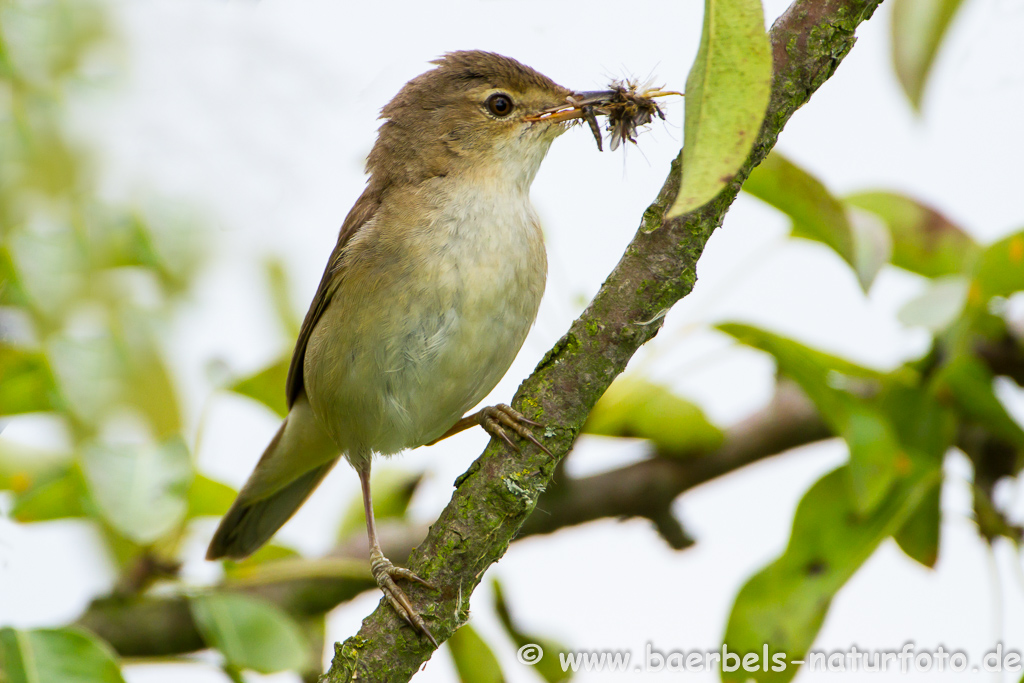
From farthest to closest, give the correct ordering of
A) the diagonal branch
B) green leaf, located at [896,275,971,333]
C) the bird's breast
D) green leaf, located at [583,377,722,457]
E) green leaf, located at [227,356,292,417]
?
green leaf, located at [227,356,292,417]
green leaf, located at [583,377,722,457]
the bird's breast
green leaf, located at [896,275,971,333]
the diagonal branch

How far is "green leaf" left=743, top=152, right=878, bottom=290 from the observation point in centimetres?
288

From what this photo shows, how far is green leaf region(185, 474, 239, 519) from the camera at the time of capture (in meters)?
3.37

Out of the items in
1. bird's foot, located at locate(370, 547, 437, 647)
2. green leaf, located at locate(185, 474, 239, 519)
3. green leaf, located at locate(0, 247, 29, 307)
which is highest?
green leaf, located at locate(0, 247, 29, 307)

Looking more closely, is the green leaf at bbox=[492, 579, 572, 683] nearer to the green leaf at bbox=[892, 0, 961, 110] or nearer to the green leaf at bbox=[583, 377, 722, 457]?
the green leaf at bbox=[583, 377, 722, 457]

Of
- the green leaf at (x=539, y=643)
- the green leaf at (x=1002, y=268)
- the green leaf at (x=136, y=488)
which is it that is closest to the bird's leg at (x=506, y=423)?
the green leaf at (x=539, y=643)

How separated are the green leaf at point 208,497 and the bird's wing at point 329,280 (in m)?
0.55

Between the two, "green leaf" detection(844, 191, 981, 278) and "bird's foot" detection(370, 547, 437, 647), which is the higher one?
"green leaf" detection(844, 191, 981, 278)

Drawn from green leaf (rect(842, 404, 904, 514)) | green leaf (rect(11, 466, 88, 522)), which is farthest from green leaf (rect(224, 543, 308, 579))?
green leaf (rect(842, 404, 904, 514))

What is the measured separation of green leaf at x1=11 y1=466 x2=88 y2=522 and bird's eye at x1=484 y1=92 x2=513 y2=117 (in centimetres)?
206

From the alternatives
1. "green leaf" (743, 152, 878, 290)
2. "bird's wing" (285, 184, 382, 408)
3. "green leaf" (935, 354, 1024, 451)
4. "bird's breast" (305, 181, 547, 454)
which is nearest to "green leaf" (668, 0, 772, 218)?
"green leaf" (743, 152, 878, 290)

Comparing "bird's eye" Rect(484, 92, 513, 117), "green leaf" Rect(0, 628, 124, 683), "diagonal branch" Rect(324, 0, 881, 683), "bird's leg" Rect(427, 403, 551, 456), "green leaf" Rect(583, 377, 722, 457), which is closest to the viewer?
"diagonal branch" Rect(324, 0, 881, 683)

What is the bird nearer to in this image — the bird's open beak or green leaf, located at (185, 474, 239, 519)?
the bird's open beak

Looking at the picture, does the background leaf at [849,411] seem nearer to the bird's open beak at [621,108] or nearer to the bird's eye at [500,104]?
the bird's open beak at [621,108]

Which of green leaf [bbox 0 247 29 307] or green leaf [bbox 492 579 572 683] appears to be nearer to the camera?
green leaf [bbox 0 247 29 307]
